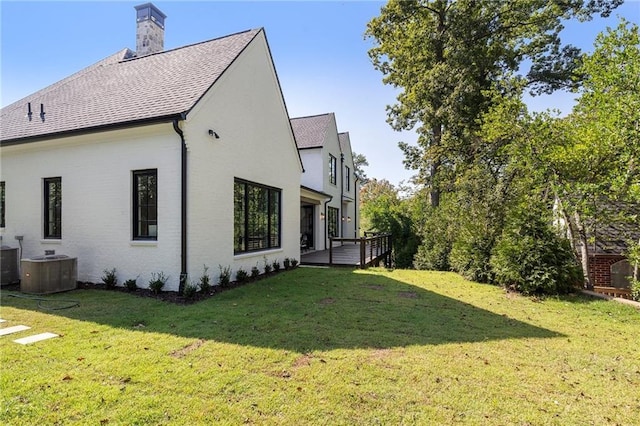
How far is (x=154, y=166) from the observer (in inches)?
291

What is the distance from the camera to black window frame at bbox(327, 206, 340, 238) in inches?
798

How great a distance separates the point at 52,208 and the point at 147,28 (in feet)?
29.1

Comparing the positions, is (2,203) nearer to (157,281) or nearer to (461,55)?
(157,281)

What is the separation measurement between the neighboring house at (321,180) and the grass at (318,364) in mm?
10505

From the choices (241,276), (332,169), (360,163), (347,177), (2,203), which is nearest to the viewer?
(241,276)

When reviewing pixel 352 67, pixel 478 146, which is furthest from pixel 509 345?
pixel 352 67

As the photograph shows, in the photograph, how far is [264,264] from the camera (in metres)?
10.4

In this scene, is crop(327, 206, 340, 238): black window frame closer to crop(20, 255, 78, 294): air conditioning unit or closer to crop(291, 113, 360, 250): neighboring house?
crop(291, 113, 360, 250): neighboring house

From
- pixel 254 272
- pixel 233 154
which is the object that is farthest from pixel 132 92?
pixel 254 272

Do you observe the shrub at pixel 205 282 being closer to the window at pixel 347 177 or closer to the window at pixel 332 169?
the window at pixel 332 169

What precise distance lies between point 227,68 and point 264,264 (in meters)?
5.84

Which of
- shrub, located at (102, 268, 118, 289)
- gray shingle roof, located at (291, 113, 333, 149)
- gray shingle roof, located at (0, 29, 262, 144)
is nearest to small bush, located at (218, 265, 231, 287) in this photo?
shrub, located at (102, 268, 118, 289)

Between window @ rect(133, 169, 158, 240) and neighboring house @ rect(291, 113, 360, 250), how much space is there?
843 cm

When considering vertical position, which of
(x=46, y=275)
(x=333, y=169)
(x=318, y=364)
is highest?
(x=333, y=169)
